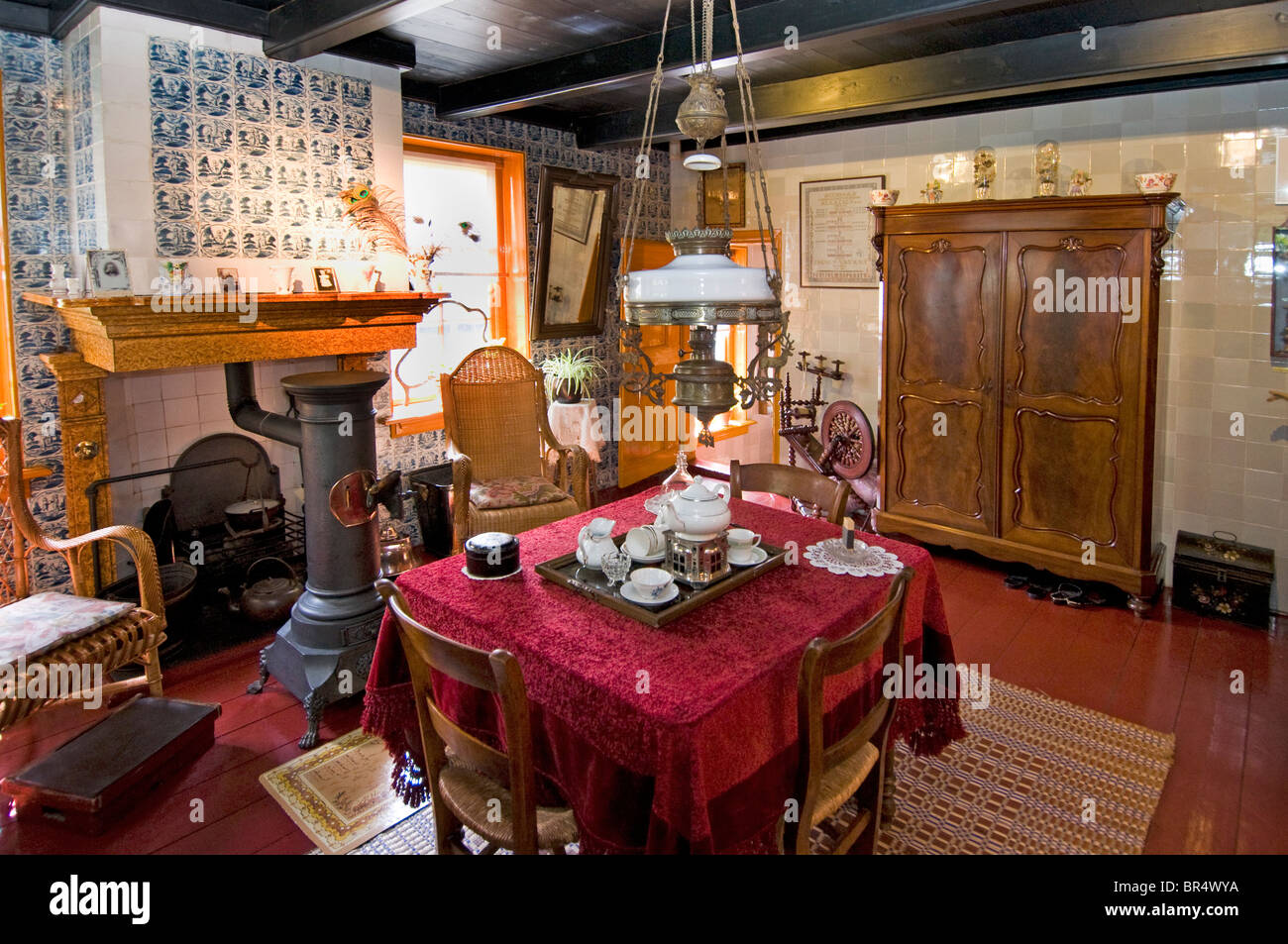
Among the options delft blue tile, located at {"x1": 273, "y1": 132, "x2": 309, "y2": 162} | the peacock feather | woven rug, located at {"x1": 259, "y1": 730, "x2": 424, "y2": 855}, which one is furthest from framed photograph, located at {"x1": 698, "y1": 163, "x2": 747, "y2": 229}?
woven rug, located at {"x1": 259, "y1": 730, "x2": 424, "y2": 855}

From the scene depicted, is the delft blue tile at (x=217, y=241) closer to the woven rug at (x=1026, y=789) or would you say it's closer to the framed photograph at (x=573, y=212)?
the framed photograph at (x=573, y=212)

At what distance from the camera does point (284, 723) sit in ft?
10.7

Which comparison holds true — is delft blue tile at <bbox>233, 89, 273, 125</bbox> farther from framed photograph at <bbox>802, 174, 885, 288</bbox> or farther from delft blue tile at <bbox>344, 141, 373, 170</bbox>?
framed photograph at <bbox>802, 174, 885, 288</bbox>

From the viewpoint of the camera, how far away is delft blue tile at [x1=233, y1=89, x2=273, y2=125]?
392 centimetres

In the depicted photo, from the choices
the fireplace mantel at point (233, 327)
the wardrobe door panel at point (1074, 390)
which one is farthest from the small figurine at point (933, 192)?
the fireplace mantel at point (233, 327)

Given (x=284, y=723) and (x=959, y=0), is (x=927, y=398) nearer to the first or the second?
(x=959, y=0)

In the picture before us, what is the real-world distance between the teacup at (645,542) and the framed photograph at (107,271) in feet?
8.42

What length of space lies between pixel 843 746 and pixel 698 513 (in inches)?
29.6

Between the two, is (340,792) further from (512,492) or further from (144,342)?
(144,342)

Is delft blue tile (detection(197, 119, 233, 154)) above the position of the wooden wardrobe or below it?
above

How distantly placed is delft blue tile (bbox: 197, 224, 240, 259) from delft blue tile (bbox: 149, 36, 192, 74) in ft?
2.24

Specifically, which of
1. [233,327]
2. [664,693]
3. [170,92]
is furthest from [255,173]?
[664,693]

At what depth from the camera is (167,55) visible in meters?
3.65
